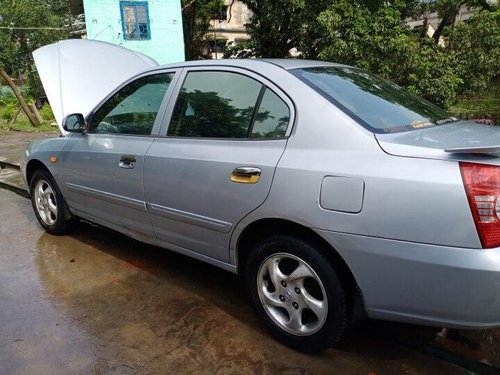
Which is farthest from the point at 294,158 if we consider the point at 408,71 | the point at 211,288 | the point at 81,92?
the point at 408,71

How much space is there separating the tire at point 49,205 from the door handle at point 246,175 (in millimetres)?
2440

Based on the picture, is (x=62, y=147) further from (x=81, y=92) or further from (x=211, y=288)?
(x=211, y=288)

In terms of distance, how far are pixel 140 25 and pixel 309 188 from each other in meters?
15.1

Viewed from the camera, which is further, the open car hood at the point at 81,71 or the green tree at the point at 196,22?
the green tree at the point at 196,22

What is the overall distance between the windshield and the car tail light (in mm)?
574

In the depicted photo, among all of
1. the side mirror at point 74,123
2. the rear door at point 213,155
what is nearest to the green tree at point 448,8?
the side mirror at point 74,123

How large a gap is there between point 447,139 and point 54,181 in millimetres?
3554

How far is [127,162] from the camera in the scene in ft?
11.1

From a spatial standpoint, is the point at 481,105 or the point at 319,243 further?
the point at 481,105

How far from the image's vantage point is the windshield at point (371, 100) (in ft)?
8.13

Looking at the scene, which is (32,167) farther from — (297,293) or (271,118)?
(297,293)

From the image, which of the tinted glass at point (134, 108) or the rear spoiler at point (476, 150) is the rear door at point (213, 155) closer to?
the tinted glass at point (134, 108)

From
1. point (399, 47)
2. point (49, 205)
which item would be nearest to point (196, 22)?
point (399, 47)

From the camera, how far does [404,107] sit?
2.82 metres
